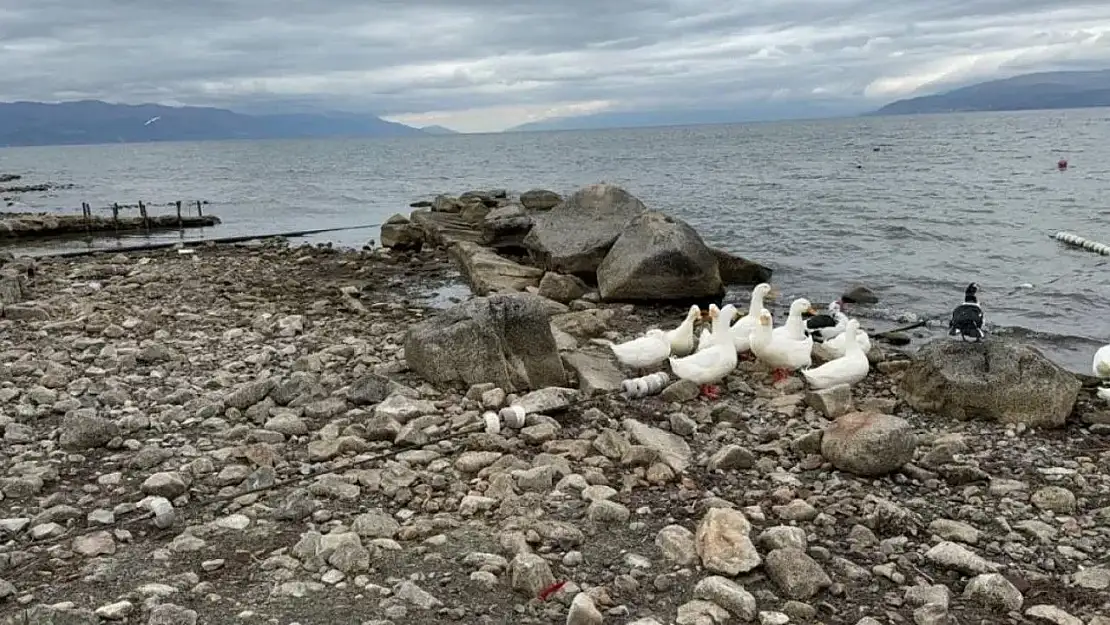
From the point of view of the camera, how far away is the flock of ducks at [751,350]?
10586 mm

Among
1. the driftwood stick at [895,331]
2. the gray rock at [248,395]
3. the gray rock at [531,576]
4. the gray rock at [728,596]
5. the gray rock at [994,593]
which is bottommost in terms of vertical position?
the driftwood stick at [895,331]

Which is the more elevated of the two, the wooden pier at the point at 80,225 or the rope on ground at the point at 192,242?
the wooden pier at the point at 80,225

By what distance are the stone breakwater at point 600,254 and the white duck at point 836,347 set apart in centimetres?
483

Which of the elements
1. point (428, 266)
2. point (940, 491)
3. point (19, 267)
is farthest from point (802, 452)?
point (19, 267)

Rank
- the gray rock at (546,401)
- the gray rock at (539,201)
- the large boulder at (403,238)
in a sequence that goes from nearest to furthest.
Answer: the gray rock at (546,401)
the large boulder at (403,238)
the gray rock at (539,201)

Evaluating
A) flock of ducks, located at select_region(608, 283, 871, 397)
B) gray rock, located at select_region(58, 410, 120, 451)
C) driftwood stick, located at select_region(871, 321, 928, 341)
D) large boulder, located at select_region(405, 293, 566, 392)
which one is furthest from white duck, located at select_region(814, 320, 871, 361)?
gray rock, located at select_region(58, 410, 120, 451)

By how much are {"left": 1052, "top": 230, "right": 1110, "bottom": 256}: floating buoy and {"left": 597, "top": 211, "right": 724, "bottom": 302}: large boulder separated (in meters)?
12.0

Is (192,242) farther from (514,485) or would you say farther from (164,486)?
(514,485)

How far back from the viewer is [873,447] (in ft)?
24.8

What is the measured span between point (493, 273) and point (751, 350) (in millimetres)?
7820

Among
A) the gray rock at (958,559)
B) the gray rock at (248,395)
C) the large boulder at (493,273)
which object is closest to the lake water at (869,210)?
the large boulder at (493,273)

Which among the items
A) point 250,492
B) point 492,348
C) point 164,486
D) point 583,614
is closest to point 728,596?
point 583,614

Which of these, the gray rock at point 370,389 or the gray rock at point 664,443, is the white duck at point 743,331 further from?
the gray rock at point 370,389

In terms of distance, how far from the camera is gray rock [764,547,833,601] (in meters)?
5.55
